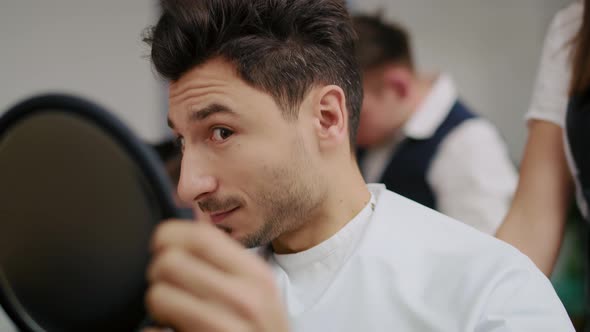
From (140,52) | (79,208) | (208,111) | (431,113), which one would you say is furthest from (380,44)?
(79,208)

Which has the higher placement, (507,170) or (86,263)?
(86,263)

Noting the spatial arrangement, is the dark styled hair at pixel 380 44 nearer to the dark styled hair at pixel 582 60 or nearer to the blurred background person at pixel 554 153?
the blurred background person at pixel 554 153

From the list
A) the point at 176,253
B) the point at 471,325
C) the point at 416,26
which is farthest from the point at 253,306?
the point at 416,26

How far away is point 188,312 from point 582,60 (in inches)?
35.0

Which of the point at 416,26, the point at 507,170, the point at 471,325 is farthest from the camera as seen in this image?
the point at 416,26

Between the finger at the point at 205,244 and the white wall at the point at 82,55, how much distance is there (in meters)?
2.22

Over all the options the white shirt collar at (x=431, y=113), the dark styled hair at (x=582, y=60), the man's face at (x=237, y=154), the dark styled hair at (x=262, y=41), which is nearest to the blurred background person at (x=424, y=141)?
the white shirt collar at (x=431, y=113)

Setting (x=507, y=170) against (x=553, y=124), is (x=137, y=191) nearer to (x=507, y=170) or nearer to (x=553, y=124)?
(x=553, y=124)

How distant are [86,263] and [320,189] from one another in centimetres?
50

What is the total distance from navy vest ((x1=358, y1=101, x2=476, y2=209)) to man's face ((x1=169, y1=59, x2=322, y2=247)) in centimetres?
116

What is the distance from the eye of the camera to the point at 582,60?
112cm

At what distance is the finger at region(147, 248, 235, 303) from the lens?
20.2 inches

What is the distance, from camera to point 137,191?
55 centimetres

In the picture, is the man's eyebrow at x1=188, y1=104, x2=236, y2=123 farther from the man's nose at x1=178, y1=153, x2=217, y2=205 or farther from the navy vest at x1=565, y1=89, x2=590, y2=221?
the navy vest at x1=565, y1=89, x2=590, y2=221
